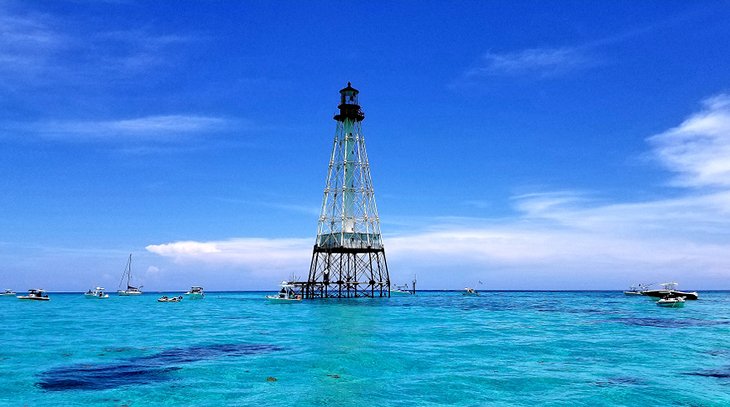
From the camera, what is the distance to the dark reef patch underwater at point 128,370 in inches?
942

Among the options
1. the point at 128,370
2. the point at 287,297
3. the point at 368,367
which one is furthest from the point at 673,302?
the point at 128,370

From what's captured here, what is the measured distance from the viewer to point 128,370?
27031 millimetres

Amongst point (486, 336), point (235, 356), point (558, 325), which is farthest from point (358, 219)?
point (235, 356)

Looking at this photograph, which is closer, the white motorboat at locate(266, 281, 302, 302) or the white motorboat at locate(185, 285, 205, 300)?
the white motorboat at locate(266, 281, 302, 302)

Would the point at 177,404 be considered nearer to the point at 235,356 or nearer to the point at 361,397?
the point at 361,397

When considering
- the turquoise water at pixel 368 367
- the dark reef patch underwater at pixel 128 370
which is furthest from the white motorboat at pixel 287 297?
the dark reef patch underwater at pixel 128 370

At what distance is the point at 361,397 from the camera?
21.6 meters

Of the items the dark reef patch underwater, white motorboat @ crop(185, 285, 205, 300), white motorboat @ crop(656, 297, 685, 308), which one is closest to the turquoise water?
the dark reef patch underwater

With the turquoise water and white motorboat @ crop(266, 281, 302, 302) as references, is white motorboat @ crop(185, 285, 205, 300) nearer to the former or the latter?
white motorboat @ crop(266, 281, 302, 302)

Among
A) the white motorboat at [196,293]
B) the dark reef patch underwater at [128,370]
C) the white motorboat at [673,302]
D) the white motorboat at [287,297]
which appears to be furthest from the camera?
the white motorboat at [196,293]

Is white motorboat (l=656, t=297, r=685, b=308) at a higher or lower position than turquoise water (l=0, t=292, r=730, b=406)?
higher

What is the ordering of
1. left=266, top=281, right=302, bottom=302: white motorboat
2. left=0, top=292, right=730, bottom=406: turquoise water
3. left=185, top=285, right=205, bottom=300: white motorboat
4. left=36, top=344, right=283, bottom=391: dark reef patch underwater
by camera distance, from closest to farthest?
left=0, top=292, right=730, bottom=406: turquoise water < left=36, top=344, right=283, bottom=391: dark reef patch underwater < left=266, top=281, right=302, bottom=302: white motorboat < left=185, top=285, right=205, bottom=300: white motorboat

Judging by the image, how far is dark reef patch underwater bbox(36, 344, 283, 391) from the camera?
2392cm

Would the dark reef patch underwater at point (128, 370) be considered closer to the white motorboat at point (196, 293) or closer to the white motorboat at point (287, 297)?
the white motorboat at point (287, 297)
